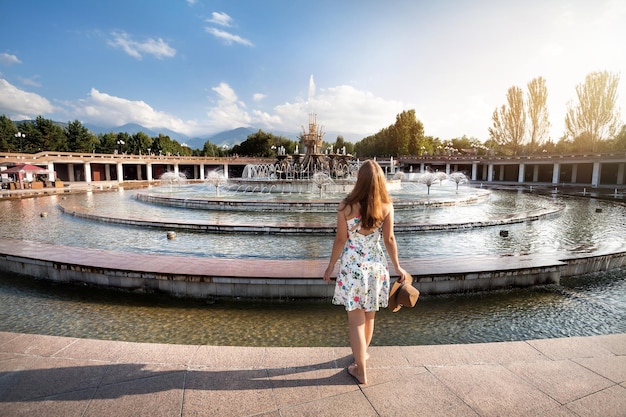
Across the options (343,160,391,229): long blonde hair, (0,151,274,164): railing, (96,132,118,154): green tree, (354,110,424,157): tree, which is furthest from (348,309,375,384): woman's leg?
(96,132,118,154): green tree

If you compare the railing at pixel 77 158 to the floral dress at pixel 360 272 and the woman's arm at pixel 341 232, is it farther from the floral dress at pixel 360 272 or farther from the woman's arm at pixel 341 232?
the floral dress at pixel 360 272

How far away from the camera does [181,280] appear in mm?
6180

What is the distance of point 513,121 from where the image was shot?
55656 millimetres

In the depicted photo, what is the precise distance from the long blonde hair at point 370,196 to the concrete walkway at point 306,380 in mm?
1537

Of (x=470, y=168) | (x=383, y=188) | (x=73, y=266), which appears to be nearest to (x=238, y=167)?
(x=470, y=168)

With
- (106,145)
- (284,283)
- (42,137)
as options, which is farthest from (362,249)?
(106,145)

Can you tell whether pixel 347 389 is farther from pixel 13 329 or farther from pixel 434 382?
pixel 13 329

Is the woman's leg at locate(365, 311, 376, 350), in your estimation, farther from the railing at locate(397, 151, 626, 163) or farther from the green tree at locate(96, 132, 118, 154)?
the green tree at locate(96, 132, 118, 154)

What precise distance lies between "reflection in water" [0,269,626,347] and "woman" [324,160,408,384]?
68.4 inches

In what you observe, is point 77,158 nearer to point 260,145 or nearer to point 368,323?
point 260,145

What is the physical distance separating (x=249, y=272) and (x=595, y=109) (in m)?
58.5

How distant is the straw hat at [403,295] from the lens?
310 cm

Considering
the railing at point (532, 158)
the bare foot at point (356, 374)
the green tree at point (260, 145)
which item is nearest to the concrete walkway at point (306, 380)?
the bare foot at point (356, 374)

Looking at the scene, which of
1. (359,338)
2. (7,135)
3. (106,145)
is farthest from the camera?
(106,145)
